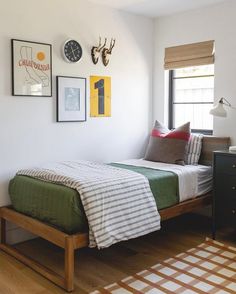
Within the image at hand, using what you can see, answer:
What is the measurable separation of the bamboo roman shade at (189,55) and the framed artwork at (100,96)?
82cm

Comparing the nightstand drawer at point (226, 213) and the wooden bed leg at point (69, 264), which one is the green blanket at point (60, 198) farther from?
the nightstand drawer at point (226, 213)

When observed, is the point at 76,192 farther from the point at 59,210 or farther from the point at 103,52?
the point at 103,52

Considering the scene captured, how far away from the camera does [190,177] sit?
359 centimetres

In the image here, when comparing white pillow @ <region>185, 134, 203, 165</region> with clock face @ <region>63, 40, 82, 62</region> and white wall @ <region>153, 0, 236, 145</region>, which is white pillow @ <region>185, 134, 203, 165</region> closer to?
white wall @ <region>153, 0, 236, 145</region>

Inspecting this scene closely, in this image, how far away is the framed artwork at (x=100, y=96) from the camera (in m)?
3.97

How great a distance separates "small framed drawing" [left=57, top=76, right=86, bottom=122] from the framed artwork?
123mm

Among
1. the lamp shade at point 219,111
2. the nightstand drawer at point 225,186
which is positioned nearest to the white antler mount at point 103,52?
the lamp shade at point 219,111

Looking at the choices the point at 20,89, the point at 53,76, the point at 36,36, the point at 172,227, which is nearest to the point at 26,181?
the point at 20,89

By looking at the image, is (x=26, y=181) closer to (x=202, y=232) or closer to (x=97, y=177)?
(x=97, y=177)

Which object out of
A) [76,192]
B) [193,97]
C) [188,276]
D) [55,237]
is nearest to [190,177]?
[188,276]

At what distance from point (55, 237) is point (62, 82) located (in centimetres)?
162

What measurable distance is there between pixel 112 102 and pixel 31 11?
1.30 metres

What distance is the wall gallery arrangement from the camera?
132 inches

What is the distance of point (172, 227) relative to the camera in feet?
13.1
